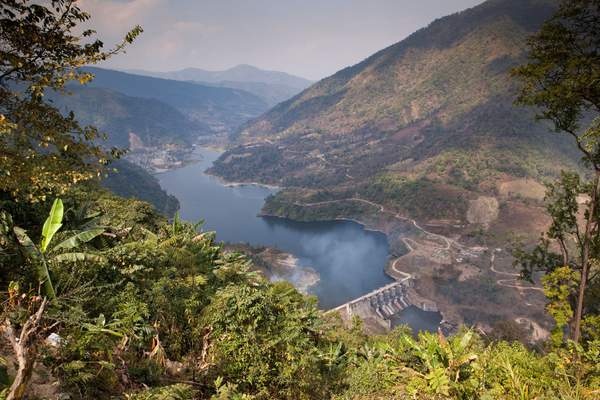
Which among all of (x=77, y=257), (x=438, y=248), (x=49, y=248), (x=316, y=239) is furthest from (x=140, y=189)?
(x=77, y=257)

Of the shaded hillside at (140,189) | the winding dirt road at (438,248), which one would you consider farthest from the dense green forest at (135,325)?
the shaded hillside at (140,189)

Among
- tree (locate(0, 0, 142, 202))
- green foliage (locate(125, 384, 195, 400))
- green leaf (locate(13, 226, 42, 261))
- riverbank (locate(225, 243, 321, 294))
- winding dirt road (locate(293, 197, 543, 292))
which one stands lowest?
winding dirt road (locate(293, 197, 543, 292))

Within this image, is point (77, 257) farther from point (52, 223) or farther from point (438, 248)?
point (438, 248)

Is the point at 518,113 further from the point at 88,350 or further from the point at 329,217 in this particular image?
the point at 88,350

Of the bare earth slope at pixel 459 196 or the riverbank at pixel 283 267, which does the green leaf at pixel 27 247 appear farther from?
the riverbank at pixel 283 267

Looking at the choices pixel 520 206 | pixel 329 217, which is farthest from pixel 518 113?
pixel 329 217

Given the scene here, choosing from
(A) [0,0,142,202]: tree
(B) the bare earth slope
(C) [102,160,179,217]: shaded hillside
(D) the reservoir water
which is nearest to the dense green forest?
(A) [0,0,142,202]: tree

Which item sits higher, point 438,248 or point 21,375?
point 21,375

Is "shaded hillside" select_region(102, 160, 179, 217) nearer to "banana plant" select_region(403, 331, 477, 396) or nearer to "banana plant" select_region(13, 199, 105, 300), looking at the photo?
"banana plant" select_region(13, 199, 105, 300)
